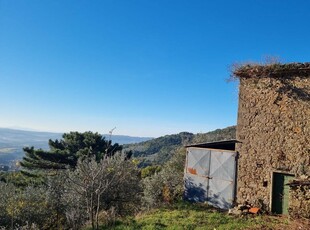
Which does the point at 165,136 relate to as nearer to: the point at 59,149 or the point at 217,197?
the point at 59,149

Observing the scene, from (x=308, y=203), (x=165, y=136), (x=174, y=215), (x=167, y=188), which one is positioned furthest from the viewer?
(x=165, y=136)

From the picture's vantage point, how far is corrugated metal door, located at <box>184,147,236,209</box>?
43.7ft

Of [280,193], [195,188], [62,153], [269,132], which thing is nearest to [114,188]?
[195,188]

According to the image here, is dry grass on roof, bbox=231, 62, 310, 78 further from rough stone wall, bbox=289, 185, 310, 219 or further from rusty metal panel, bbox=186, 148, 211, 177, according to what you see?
rough stone wall, bbox=289, 185, 310, 219

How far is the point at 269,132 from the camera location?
12406mm

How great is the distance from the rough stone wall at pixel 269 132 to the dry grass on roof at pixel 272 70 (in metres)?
0.17

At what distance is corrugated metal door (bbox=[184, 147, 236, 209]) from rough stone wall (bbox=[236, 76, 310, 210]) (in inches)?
19.3

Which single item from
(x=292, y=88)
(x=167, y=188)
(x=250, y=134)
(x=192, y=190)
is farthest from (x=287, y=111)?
(x=167, y=188)

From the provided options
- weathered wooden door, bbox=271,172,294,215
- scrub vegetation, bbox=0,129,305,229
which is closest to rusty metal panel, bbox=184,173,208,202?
scrub vegetation, bbox=0,129,305,229

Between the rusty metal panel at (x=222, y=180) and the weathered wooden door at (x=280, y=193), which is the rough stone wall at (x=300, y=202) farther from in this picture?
the rusty metal panel at (x=222, y=180)

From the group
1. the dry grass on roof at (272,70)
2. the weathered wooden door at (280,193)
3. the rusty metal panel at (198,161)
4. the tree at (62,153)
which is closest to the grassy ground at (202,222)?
the weathered wooden door at (280,193)

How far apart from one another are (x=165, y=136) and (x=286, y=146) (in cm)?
7318

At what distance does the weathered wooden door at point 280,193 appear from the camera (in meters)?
11.7

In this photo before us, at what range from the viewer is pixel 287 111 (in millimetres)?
11977
